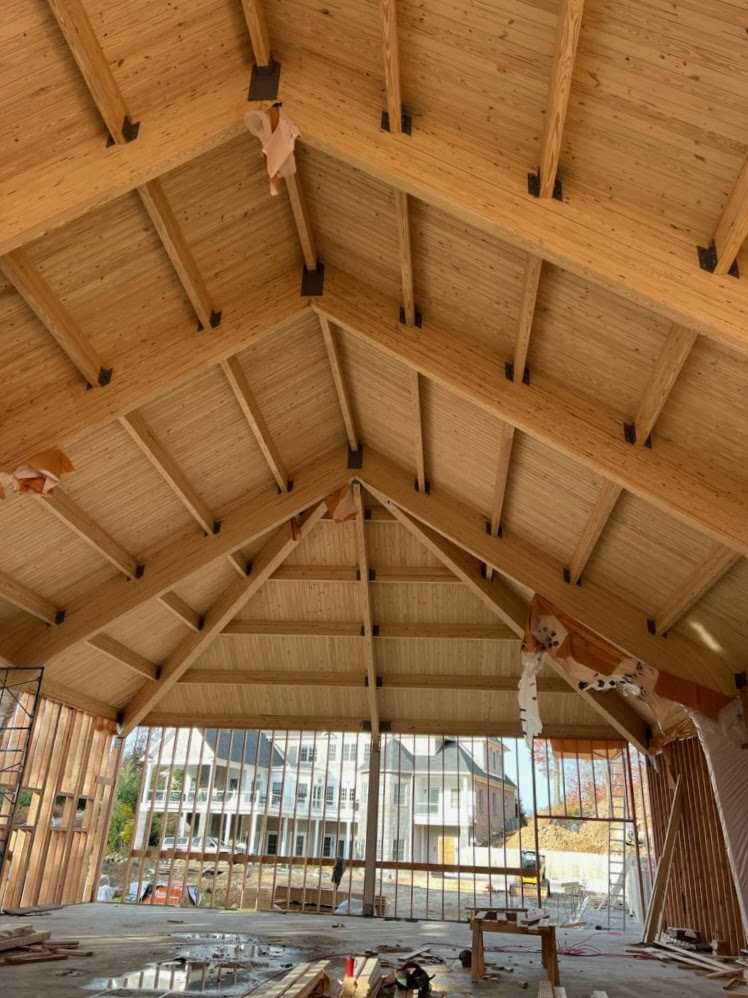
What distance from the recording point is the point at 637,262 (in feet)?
16.7

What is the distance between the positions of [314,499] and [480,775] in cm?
883

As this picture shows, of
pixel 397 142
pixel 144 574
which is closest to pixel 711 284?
pixel 397 142

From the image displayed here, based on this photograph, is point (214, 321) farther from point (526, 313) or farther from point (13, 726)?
point (13, 726)

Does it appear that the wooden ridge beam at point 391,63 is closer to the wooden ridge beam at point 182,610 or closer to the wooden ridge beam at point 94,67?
the wooden ridge beam at point 94,67

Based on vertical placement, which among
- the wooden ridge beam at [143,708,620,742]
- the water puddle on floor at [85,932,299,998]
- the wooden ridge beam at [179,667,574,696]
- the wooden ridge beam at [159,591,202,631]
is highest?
the wooden ridge beam at [159,591,202,631]

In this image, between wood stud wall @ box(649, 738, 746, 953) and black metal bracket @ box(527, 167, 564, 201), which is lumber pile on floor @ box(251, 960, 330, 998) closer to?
black metal bracket @ box(527, 167, 564, 201)

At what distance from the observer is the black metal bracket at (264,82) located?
5812mm

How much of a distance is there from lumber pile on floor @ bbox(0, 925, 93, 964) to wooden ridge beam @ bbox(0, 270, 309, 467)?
5.05 m

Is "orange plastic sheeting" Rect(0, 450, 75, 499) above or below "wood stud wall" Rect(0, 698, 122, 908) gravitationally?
above

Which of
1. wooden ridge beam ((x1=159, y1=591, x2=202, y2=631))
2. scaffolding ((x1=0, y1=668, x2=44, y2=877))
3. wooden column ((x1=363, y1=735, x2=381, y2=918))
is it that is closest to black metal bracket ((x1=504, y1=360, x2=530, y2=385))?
wooden ridge beam ((x1=159, y1=591, x2=202, y2=631))

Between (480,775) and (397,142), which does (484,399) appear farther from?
(480,775)

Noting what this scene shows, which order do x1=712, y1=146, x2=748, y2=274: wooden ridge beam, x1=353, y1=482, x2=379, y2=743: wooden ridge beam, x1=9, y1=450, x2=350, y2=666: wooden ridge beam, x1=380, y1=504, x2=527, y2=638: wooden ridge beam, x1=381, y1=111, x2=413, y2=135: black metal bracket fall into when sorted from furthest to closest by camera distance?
1. x1=353, y1=482, x2=379, y2=743: wooden ridge beam
2. x1=380, y1=504, x2=527, y2=638: wooden ridge beam
3. x1=9, y1=450, x2=350, y2=666: wooden ridge beam
4. x1=381, y1=111, x2=413, y2=135: black metal bracket
5. x1=712, y1=146, x2=748, y2=274: wooden ridge beam

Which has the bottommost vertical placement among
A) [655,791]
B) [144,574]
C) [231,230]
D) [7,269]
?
[655,791]

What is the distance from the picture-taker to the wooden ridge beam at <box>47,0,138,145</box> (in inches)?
185
